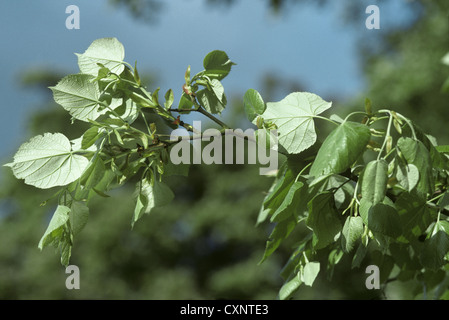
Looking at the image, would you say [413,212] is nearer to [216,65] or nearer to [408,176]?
[408,176]

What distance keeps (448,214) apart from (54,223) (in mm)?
346

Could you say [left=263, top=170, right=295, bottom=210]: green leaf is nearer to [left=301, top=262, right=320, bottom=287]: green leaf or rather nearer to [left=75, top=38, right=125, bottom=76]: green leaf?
[left=301, top=262, right=320, bottom=287]: green leaf

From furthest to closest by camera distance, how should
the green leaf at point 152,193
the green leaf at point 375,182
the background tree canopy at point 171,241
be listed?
the background tree canopy at point 171,241, the green leaf at point 152,193, the green leaf at point 375,182

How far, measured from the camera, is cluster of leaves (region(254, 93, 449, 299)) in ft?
1.13

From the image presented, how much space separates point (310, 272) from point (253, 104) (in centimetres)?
17

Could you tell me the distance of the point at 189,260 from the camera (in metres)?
8.32

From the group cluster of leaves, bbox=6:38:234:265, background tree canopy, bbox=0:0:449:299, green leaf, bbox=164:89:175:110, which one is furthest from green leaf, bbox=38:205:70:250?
background tree canopy, bbox=0:0:449:299

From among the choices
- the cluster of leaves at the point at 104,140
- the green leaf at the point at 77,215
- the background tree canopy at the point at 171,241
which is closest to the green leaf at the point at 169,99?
the cluster of leaves at the point at 104,140

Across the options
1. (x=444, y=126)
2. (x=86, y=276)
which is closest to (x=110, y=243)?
(x=86, y=276)

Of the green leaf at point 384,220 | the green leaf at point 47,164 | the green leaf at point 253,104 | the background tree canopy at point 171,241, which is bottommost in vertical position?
the green leaf at point 384,220

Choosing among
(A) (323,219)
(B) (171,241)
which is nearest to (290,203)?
(A) (323,219)

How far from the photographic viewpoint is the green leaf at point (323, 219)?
388 millimetres

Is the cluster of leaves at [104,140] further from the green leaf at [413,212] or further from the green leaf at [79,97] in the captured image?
the green leaf at [413,212]

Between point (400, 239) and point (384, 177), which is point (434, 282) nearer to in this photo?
point (400, 239)
